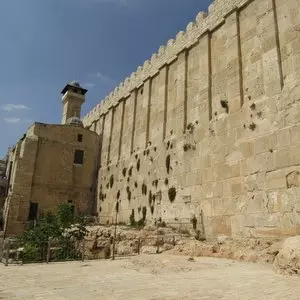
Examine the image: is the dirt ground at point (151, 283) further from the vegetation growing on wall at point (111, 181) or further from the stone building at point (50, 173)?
the stone building at point (50, 173)

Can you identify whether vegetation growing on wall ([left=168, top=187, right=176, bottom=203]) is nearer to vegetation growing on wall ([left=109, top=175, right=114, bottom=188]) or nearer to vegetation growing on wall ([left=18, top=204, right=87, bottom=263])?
vegetation growing on wall ([left=18, top=204, right=87, bottom=263])

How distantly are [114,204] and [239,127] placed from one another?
38.9 feet

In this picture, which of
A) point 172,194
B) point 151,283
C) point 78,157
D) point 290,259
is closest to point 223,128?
point 172,194

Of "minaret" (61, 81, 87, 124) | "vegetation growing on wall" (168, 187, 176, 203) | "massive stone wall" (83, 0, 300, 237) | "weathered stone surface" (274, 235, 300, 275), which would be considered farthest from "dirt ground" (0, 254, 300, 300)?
"minaret" (61, 81, 87, 124)

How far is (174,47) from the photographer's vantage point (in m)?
19.2

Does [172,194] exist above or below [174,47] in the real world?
below

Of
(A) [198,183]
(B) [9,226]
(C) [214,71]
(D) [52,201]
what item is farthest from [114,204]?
(C) [214,71]

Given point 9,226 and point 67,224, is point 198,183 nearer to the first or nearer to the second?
point 67,224

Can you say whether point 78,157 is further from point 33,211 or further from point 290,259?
point 290,259

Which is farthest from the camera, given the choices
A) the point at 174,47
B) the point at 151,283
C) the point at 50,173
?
the point at 50,173

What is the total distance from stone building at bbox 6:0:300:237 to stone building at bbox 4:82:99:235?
78 mm

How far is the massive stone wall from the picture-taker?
11.2 meters

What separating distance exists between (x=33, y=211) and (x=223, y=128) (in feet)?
54.0

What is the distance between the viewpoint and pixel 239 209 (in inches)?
480
